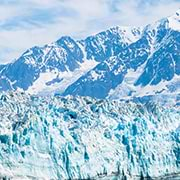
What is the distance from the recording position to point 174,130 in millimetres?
121375

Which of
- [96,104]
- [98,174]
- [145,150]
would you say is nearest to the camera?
[98,174]

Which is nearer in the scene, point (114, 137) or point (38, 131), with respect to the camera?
point (38, 131)

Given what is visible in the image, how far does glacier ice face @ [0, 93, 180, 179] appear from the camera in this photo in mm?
96812

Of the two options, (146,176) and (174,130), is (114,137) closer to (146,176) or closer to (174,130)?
(146,176)

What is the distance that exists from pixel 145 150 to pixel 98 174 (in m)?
10.7

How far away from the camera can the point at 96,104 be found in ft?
394

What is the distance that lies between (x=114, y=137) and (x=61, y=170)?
13.8 metres

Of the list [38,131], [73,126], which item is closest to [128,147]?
[73,126]

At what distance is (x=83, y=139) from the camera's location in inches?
4114

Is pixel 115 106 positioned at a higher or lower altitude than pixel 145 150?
higher

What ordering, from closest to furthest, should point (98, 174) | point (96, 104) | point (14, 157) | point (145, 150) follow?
1. point (14, 157)
2. point (98, 174)
3. point (145, 150)
4. point (96, 104)

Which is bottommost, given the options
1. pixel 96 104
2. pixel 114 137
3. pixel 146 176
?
pixel 146 176

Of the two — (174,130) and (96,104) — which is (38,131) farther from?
(174,130)

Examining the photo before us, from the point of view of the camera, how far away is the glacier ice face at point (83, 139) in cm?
9681
